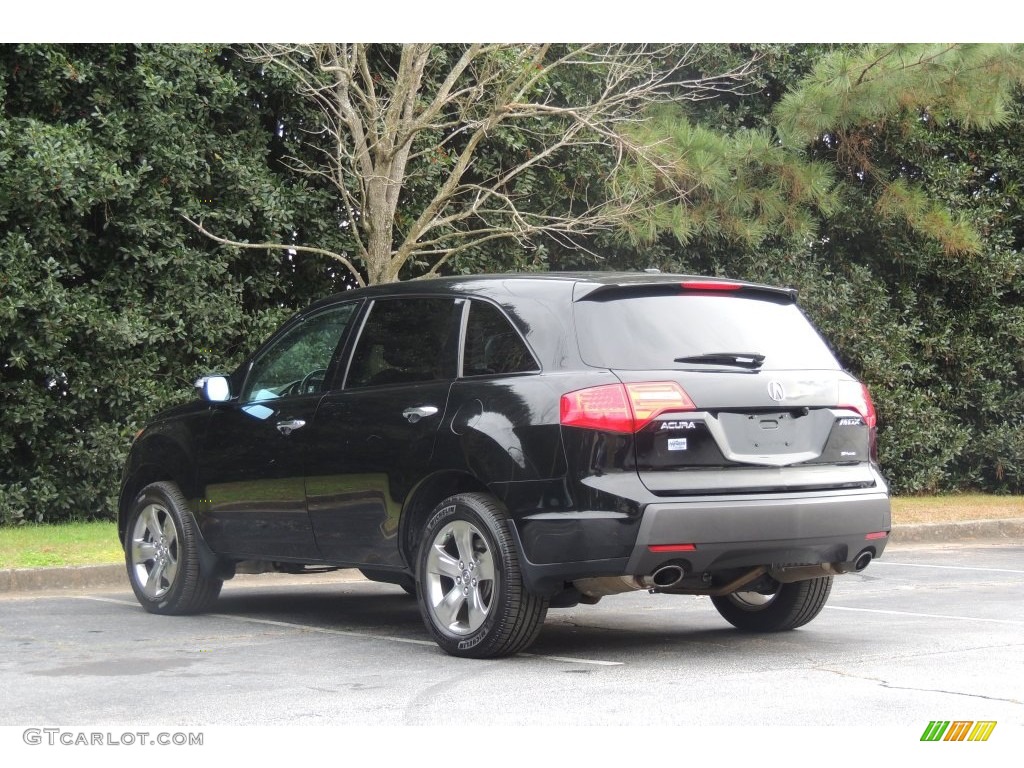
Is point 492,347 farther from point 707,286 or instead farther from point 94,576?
point 94,576

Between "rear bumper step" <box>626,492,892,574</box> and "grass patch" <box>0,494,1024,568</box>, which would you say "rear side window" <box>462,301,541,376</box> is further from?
"grass patch" <box>0,494,1024,568</box>

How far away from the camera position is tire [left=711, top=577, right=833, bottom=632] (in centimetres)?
761

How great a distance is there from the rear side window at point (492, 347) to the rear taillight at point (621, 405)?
1.25ft

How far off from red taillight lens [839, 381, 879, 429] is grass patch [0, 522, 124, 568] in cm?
587

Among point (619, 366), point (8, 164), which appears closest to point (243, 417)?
point (619, 366)

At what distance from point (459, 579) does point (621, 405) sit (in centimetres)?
119

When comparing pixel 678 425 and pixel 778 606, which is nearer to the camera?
pixel 678 425

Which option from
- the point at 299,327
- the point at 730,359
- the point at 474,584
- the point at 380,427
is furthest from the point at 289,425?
the point at 730,359

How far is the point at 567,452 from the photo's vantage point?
636 centimetres

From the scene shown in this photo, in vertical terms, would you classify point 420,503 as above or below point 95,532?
above

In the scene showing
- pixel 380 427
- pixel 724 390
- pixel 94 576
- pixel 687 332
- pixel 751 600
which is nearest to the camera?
pixel 724 390

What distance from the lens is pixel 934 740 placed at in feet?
16.4

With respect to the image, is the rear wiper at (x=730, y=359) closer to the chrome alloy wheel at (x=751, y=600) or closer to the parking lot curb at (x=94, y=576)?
the chrome alloy wheel at (x=751, y=600)

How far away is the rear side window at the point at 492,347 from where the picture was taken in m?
6.78
